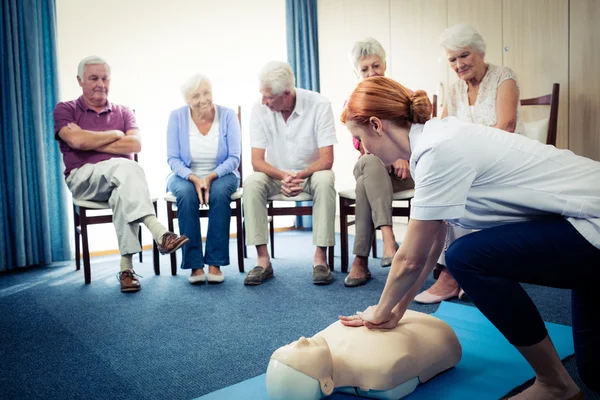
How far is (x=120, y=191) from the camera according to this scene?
111 inches

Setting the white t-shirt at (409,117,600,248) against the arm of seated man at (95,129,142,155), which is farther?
the arm of seated man at (95,129,142,155)

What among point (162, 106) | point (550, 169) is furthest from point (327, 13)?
point (550, 169)

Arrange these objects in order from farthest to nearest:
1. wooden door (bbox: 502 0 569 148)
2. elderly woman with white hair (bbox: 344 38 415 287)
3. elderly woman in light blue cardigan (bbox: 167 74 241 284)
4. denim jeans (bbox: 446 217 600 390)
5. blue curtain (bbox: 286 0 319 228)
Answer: blue curtain (bbox: 286 0 319 228) → wooden door (bbox: 502 0 569 148) → elderly woman in light blue cardigan (bbox: 167 74 241 284) → elderly woman with white hair (bbox: 344 38 415 287) → denim jeans (bbox: 446 217 600 390)

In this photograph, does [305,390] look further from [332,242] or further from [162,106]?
[162,106]

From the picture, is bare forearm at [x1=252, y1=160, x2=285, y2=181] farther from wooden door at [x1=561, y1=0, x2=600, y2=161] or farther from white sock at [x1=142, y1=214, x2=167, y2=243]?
wooden door at [x1=561, y1=0, x2=600, y2=161]

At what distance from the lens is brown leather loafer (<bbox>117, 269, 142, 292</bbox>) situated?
8.76 feet

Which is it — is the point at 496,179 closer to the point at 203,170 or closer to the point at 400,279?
the point at 400,279

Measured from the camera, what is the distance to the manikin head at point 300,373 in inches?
51.3

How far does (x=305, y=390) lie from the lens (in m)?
1.30

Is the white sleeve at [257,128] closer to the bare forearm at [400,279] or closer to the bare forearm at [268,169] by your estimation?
the bare forearm at [268,169]

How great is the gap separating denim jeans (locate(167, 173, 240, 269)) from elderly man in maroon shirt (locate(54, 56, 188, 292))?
156 mm

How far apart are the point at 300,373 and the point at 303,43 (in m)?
3.62

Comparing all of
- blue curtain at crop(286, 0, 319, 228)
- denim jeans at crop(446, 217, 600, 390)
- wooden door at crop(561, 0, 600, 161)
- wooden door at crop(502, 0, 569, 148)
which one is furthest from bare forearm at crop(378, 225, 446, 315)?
blue curtain at crop(286, 0, 319, 228)

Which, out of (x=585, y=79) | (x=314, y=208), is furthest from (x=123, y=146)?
(x=585, y=79)
